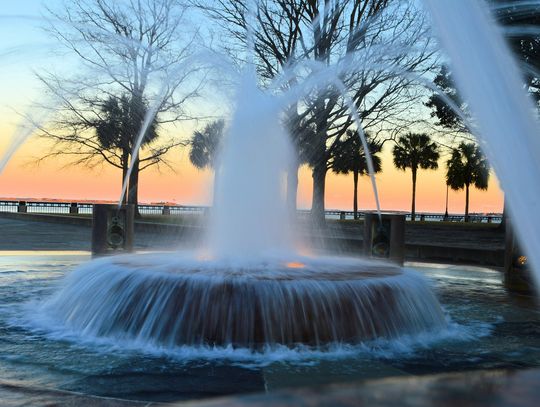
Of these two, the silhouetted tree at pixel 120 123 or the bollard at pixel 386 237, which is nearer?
the bollard at pixel 386 237

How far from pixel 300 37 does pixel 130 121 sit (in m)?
12.0

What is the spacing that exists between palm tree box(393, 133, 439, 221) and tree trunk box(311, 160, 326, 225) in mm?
42084

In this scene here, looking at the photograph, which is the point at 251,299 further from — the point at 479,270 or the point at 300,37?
the point at 300,37

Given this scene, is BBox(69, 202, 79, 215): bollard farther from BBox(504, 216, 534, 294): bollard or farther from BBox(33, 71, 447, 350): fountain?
BBox(33, 71, 447, 350): fountain

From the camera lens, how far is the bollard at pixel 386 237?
11883mm

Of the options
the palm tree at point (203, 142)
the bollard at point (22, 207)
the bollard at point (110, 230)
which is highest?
the palm tree at point (203, 142)

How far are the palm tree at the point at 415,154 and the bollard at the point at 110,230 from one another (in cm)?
6152

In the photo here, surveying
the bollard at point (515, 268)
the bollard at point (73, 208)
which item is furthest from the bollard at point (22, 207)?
the bollard at point (515, 268)

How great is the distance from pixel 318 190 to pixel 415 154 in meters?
45.7

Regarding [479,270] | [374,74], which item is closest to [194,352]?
[479,270]

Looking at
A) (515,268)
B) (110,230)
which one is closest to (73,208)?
(110,230)

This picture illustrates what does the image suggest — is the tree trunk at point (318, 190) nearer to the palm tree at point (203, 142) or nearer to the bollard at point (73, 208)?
the palm tree at point (203, 142)

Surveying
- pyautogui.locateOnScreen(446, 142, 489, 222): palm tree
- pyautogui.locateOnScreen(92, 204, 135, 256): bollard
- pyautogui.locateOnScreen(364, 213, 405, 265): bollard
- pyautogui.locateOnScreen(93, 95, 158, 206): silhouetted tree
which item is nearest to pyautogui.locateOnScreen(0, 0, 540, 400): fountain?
pyautogui.locateOnScreen(364, 213, 405, 265): bollard

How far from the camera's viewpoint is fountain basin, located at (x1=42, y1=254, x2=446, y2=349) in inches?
233
